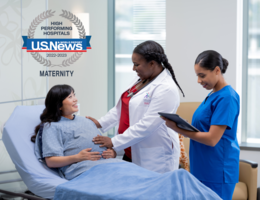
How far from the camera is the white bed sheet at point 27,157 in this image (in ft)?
4.55

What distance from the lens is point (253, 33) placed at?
296 cm

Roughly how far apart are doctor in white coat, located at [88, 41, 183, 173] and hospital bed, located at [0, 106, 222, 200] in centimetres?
19

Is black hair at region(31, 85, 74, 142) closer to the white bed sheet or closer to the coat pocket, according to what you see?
the white bed sheet

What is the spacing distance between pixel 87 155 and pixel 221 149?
761 mm

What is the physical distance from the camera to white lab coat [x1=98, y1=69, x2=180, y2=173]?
157cm

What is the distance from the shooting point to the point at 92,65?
313 centimetres

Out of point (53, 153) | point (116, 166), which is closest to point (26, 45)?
point (53, 153)

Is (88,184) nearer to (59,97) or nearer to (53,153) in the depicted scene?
(53,153)

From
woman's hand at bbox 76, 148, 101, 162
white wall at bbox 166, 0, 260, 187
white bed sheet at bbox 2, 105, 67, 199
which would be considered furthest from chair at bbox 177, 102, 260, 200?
white bed sheet at bbox 2, 105, 67, 199

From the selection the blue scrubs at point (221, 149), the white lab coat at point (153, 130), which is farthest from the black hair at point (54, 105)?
the blue scrubs at point (221, 149)

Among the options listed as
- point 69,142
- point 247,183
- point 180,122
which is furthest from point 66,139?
point 247,183

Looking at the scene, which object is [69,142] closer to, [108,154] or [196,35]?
[108,154]

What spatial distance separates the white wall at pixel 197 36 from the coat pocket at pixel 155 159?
1.37m

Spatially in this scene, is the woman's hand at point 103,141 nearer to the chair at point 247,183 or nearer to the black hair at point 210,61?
the black hair at point 210,61
